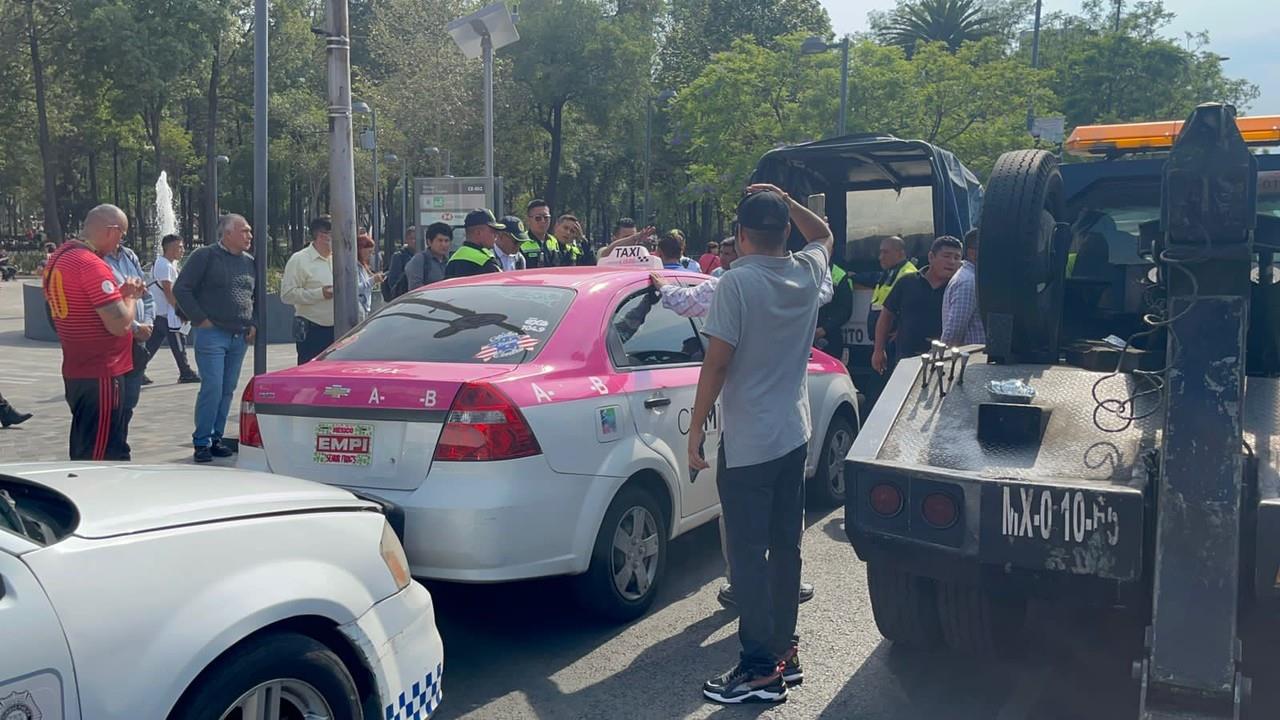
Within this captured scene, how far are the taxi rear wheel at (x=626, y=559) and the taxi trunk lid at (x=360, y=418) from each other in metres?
0.84

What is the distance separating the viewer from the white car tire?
265cm

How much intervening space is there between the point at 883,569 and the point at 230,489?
240 cm

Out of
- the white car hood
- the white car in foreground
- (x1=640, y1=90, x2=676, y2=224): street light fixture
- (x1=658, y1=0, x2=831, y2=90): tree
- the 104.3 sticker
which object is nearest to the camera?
the white car in foreground

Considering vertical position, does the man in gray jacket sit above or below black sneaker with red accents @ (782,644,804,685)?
above

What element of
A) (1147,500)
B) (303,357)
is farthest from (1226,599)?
(303,357)

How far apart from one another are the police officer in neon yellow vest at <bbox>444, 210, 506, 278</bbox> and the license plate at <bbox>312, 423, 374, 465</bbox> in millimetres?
3784

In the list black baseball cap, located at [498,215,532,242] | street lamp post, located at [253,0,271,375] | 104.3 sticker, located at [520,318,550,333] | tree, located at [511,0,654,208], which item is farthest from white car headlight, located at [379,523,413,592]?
tree, located at [511,0,654,208]

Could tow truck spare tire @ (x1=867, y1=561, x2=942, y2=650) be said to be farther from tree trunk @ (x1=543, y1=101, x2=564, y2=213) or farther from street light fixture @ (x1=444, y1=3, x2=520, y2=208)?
tree trunk @ (x1=543, y1=101, x2=564, y2=213)

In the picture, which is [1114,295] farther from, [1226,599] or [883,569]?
[1226,599]

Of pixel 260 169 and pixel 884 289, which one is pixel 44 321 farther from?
pixel 884 289

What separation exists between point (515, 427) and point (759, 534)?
1042 millimetres

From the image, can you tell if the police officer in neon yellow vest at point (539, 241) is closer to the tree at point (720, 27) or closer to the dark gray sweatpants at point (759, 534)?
the dark gray sweatpants at point (759, 534)

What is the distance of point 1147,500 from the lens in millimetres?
3371

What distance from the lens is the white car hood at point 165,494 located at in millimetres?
2756
